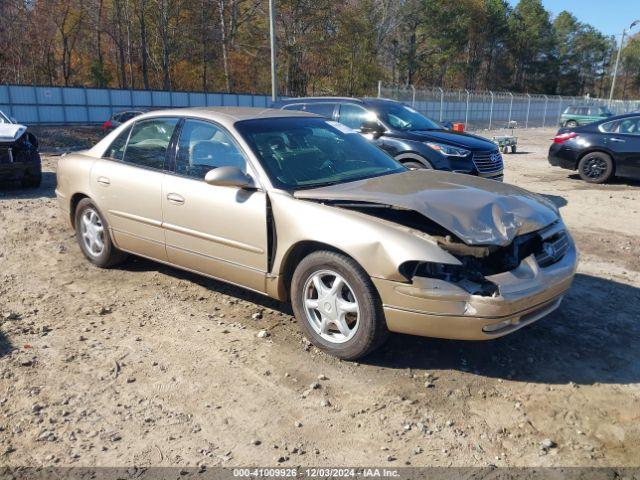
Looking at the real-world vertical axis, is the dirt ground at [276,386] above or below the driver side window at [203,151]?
below

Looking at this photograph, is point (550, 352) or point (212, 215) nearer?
point (550, 352)

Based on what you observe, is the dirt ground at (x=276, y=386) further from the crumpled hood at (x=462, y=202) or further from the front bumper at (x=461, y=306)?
the crumpled hood at (x=462, y=202)

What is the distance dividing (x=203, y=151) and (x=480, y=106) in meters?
35.4

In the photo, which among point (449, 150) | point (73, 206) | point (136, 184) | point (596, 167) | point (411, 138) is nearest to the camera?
point (136, 184)

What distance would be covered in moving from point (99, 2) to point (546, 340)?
41.4 m

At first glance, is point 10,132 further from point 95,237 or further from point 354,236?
point 354,236

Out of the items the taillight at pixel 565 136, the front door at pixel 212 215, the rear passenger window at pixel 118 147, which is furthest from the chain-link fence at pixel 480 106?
the front door at pixel 212 215

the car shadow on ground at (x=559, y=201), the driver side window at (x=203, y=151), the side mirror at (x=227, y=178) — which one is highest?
the driver side window at (x=203, y=151)

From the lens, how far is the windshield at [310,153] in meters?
4.30

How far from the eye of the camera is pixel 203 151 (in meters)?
4.63

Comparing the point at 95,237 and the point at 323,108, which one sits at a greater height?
the point at 323,108

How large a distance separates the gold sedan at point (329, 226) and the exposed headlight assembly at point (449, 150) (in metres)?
3.39

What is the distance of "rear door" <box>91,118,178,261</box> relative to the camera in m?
4.87

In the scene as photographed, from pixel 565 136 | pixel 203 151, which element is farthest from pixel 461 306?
pixel 565 136
